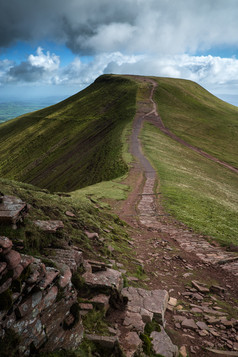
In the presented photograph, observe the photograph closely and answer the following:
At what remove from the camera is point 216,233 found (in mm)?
20844

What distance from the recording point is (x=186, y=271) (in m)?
14.6

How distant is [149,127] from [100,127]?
21843mm

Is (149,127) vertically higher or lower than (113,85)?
lower

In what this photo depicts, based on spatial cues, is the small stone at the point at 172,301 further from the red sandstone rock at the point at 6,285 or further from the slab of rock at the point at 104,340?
the red sandstone rock at the point at 6,285

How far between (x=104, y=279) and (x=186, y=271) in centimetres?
726

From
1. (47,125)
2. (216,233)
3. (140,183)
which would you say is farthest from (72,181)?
(47,125)

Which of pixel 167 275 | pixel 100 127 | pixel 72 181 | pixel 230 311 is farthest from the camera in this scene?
pixel 100 127

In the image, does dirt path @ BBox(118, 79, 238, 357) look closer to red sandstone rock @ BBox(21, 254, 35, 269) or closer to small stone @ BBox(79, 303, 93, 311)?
small stone @ BBox(79, 303, 93, 311)

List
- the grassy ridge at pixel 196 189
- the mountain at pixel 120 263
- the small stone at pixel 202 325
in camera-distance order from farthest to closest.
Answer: the grassy ridge at pixel 196 189
the small stone at pixel 202 325
the mountain at pixel 120 263

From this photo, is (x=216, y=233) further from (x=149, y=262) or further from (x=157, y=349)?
(x=157, y=349)

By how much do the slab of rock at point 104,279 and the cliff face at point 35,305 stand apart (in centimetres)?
173

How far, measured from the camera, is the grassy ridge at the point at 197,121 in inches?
3098

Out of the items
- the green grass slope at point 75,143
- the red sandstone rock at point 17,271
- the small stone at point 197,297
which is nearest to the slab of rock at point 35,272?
the red sandstone rock at point 17,271

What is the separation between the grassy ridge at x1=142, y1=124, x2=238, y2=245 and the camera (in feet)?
76.2
